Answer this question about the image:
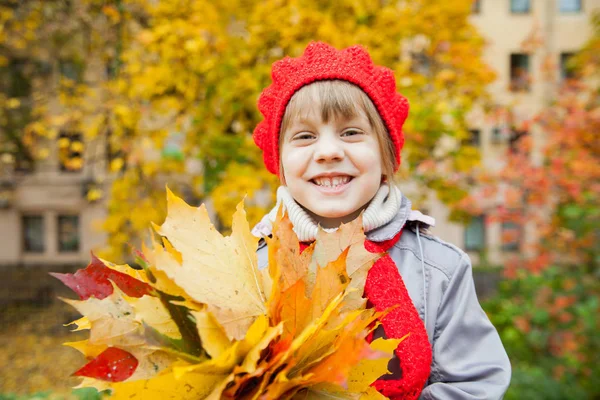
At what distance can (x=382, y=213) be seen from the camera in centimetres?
149

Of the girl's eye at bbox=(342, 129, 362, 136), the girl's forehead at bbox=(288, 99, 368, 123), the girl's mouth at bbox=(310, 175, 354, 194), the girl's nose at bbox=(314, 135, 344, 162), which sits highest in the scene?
the girl's forehead at bbox=(288, 99, 368, 123)

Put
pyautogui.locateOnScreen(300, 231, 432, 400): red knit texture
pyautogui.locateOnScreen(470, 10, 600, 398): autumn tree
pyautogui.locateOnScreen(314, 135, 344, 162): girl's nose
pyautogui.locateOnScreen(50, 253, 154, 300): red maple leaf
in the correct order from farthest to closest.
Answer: pyautogui.locateOnScreen(470, 10, 600, 398): autumn tree, pyautogui.locateOnScreen(314, 135, 344, 162): girl's nose, pyautogui.locateOnScreen(300, 231, 432, 400): red knit texture, pyautogui.locateOnScreen(50, 253, 154, 300): red maple leaf

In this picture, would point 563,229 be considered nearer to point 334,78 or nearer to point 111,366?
point 334,78

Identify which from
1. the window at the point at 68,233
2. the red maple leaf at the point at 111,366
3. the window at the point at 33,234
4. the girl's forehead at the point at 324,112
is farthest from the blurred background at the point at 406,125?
the window at the point at 33,234

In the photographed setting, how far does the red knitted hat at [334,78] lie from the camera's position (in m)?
1.48

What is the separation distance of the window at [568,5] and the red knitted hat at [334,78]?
15.0m

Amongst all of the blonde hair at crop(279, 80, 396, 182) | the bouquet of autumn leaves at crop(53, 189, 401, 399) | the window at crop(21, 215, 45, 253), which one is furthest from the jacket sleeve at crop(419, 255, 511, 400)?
the window at crop(21, 215, 45, 253)

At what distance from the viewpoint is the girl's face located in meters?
1.45

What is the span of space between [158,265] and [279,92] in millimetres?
782

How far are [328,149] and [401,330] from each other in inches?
20.8

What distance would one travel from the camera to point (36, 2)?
6113 mm

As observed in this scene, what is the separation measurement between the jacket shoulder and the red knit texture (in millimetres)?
123

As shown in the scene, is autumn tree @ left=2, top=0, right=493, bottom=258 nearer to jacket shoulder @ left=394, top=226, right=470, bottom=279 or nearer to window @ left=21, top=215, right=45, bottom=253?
jacket shoulder @ left=394, top=226, right=470, bottom=279

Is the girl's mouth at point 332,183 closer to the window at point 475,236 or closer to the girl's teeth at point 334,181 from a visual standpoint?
the girl's teeth at point 334,181
